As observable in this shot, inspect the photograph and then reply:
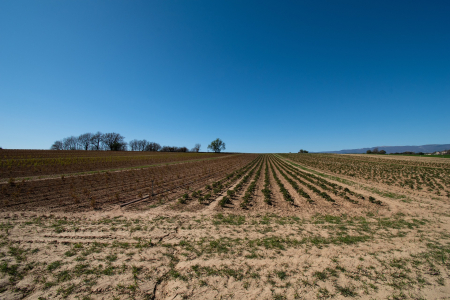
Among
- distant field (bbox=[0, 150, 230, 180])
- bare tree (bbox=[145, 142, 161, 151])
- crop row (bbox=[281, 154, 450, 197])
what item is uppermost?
bare tree (bbox=[145, 142, 161, 151])

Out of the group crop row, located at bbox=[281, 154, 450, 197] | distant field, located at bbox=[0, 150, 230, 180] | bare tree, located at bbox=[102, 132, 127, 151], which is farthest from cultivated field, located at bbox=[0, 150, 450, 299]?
bare tree, located at bbox=[102, 132, 127, 151]

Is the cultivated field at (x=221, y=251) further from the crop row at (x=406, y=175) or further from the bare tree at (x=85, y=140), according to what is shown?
the bare tree at (x=85, y=140)

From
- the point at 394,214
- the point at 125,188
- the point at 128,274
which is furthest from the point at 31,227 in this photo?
the point at 394,214

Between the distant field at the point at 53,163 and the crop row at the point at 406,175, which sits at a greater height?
the distant field at the point at 53,163

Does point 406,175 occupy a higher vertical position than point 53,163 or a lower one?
lower

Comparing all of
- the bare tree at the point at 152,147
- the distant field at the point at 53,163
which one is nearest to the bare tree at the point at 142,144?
the bare tree at the point at 152,147

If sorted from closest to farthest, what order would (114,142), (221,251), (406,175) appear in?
(221,251), (406,175), (114,142)

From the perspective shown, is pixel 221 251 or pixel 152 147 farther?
pixel 152 147

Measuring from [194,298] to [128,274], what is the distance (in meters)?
2.13

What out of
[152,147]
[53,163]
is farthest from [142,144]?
[53,163]

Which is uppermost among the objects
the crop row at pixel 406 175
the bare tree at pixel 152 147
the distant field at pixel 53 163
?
the bare tree at pixel 152 147

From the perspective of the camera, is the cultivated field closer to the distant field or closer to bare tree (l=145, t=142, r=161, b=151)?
the distant field

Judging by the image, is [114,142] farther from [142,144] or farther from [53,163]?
[53,163]

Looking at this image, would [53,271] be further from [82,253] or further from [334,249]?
[334,249]
